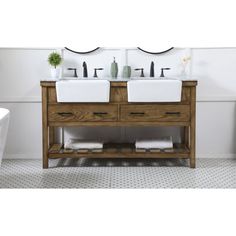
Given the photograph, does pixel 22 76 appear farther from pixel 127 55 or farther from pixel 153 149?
pixel 153 149

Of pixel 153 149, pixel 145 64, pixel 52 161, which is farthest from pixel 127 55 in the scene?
pixel 52 161

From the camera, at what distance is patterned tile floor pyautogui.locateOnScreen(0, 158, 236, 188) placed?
3331mm

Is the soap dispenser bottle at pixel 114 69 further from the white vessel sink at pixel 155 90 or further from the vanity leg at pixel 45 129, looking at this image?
the vanity leg at pixel 45 129

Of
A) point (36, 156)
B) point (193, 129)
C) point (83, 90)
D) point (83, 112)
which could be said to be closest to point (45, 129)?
point (83, 112)

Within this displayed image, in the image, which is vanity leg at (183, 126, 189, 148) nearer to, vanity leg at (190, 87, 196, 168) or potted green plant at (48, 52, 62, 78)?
vanity leg at (190, 87, 196, 168)

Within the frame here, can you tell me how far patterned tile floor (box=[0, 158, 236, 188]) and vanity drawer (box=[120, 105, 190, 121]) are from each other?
17.7 inches

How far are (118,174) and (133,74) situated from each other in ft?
3.26

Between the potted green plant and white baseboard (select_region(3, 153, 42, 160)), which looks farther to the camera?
white baseboard (select_region(3, 153, 42, 160))

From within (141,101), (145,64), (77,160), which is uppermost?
(145,64)

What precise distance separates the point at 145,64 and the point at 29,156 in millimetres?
1417

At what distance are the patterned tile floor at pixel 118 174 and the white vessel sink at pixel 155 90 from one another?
2.04 feet

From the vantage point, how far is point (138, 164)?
3.95 m

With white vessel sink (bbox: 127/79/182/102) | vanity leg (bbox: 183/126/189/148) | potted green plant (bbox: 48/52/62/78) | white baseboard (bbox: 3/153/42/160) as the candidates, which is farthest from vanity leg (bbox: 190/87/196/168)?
white baseboard (bbox: 3/153/42/160)

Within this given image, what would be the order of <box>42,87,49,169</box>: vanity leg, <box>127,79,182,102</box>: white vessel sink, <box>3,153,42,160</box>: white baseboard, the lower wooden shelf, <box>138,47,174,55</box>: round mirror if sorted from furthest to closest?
<box>3,153,42,160</box>: white baseboard → <box>138,47,174,55</box>: round mirror → the lower wooden shelf → <box>42,87,49,169</box>: vanity leg → <box>127,79,182,102</box>: white vessel sink
